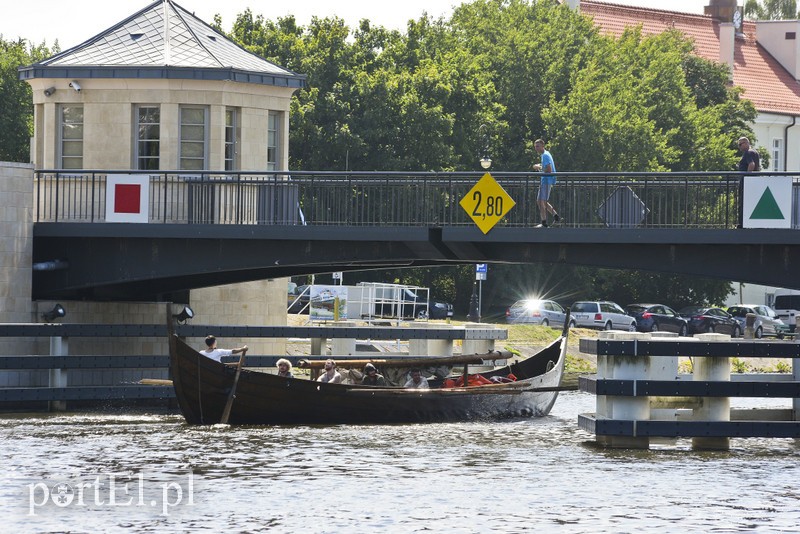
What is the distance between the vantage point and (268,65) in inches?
1532

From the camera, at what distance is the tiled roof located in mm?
93562

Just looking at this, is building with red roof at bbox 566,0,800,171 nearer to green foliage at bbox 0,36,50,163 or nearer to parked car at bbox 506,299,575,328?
parked car at bbox 506,299,575,328

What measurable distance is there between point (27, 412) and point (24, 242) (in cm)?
344

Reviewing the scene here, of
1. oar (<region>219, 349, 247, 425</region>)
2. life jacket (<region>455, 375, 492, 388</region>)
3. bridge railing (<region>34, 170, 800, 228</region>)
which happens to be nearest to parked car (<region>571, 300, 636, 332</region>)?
bridge railing (<region>34, 170, 800, 228</region>)

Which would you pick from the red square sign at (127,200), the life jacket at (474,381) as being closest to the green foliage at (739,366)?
the life jacket at (474,381)

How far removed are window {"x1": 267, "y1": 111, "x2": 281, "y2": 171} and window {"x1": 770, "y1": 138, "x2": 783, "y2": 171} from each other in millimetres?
58423

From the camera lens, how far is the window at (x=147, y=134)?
36.9m

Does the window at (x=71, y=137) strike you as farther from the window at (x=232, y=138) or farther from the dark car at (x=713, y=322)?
the dark car at (x=713, y=322)

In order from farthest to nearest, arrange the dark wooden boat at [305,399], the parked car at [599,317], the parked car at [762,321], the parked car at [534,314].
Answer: the parked car at [762,321] < the parked car at [599,317] < the parked car at [534,314] < the dark wooden boat at [305,399]

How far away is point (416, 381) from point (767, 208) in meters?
7.41

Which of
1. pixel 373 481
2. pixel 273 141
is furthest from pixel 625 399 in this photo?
pixel 273 141

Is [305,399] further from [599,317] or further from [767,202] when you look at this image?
[599,317]

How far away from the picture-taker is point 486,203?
31719 mm

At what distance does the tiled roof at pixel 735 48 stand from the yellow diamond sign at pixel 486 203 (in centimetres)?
6199
